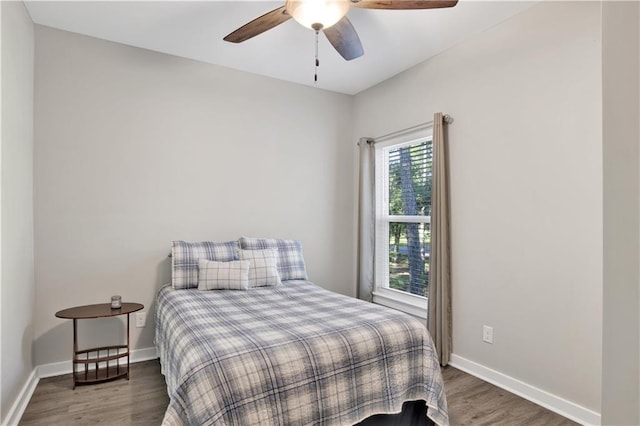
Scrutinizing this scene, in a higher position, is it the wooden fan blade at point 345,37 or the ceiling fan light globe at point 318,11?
the wooden fan blade at point 345,37

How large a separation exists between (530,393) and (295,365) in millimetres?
1776

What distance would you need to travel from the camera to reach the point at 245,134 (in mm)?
3512

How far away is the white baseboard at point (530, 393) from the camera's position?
6.86ft

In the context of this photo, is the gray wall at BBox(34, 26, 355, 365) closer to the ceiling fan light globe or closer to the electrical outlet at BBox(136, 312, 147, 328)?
the electrical outlet at BBox(136, 312, 147, 328)

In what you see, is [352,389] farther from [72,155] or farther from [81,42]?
[81,42]

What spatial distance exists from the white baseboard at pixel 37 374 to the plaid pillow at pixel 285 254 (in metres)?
1.21

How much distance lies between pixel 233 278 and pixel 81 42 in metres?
2.22

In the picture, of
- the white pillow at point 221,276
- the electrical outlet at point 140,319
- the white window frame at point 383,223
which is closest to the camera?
the white pillow at point 221,276

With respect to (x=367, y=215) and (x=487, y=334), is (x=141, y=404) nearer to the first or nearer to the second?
(x=487, y=334)

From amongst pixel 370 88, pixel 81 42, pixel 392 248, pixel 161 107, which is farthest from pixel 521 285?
pixel 81 42

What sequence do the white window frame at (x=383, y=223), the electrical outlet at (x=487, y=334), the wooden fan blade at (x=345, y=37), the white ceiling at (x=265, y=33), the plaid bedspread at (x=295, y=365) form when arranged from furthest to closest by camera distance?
1. the white window frame at (x=383, y=223)
2. the electrical outlet at (x=487, y=334)
3. the white ceiling at (x=265, y=33)
4. the wooden fan blade at (x=345, y=37)
5. the plaid bedspread at (x=295, y=365)

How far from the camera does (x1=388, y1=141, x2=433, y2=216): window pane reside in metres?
3.34

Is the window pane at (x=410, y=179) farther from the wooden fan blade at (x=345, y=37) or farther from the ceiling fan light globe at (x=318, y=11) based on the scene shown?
the ceiling fan light globe at (x=318, y=11)

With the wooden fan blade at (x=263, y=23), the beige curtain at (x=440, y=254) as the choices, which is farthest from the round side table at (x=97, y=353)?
the beige curtain at (x=440, y=254)
